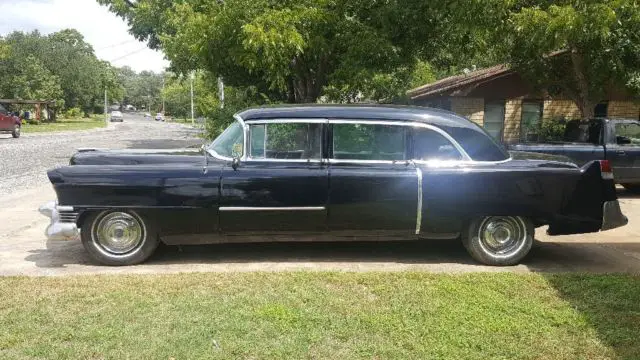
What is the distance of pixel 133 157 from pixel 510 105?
1512cm

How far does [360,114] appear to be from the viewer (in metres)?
5.80

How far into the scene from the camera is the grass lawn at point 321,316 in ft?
12.2

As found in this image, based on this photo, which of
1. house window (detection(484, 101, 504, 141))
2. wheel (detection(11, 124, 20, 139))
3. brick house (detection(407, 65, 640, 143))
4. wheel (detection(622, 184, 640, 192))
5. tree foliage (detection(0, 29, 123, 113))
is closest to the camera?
wheel (detection(622, 184, 640, 192))

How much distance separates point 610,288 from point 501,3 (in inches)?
258

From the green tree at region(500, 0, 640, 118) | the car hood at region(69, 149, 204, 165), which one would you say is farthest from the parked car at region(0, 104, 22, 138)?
the car hood at region(69, 149, 204, 165)

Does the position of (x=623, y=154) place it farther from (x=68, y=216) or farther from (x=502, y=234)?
(x=68, y=216)

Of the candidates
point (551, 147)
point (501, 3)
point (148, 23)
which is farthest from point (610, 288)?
point (148, 23)

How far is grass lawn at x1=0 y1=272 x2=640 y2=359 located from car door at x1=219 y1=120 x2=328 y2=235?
586 mm

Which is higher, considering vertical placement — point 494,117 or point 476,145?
point 494,117

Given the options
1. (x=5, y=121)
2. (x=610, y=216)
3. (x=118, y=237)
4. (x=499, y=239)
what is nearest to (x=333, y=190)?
(x=499, y=239)

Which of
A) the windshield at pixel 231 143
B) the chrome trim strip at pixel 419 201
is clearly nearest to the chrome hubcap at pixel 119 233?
the windshield at pixel 231 143

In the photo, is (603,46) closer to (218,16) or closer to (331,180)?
(218,16)

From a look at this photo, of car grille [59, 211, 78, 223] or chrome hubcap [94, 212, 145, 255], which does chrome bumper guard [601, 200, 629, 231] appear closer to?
chrome hubcap [94, 212, 145, 255]

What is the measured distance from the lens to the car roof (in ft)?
19.0
